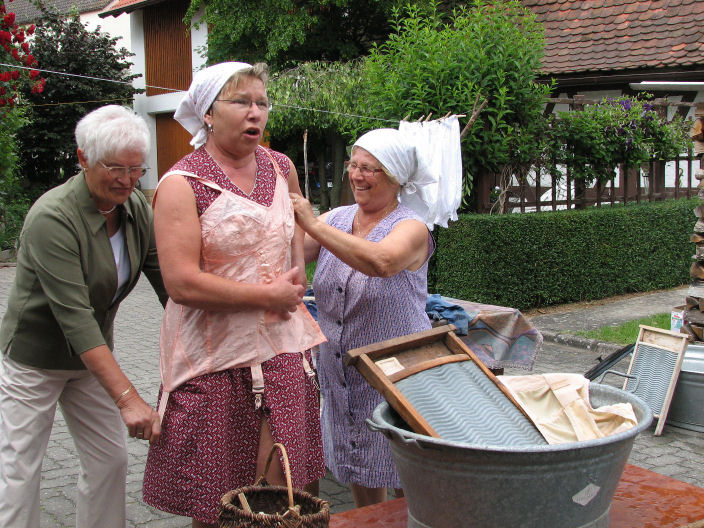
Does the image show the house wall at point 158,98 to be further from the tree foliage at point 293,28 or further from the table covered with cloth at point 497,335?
the table covered with cloth at point 497,335

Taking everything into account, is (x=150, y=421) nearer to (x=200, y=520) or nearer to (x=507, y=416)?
(x=200, y=520)

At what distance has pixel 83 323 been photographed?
7.86ft

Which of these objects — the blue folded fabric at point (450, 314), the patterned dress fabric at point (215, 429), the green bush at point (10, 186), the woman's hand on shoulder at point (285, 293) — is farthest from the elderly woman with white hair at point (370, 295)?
the green bush at point (10, 186)

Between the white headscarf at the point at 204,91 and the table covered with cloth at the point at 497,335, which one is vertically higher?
the white headscarf at the point at 204,91

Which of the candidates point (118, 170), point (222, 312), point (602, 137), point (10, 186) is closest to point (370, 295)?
point (222, 312)

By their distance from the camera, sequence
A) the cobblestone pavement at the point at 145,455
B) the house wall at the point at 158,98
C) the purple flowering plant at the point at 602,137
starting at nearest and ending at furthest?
the cobblestone pavement at the point at 145,455
the purple flowering plant at the point at 602,137
the house wall at the point at 158,98

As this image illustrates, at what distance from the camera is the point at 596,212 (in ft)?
32.2

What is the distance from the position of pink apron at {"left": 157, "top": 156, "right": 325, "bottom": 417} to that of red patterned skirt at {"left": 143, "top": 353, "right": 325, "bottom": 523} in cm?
4

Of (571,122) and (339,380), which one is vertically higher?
(571,122)

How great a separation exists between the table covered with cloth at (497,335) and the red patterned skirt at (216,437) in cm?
187

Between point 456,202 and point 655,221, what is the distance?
174 inches

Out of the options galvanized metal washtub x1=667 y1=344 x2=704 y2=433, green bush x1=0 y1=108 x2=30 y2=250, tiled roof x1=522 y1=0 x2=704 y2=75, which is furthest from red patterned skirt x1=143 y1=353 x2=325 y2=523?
tiled roof x1=522 y1=0 x2=704 y2=75

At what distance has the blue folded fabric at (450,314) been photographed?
13.6 feet

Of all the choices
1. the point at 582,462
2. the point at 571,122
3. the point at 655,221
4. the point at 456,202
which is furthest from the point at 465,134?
the point at 582,462
